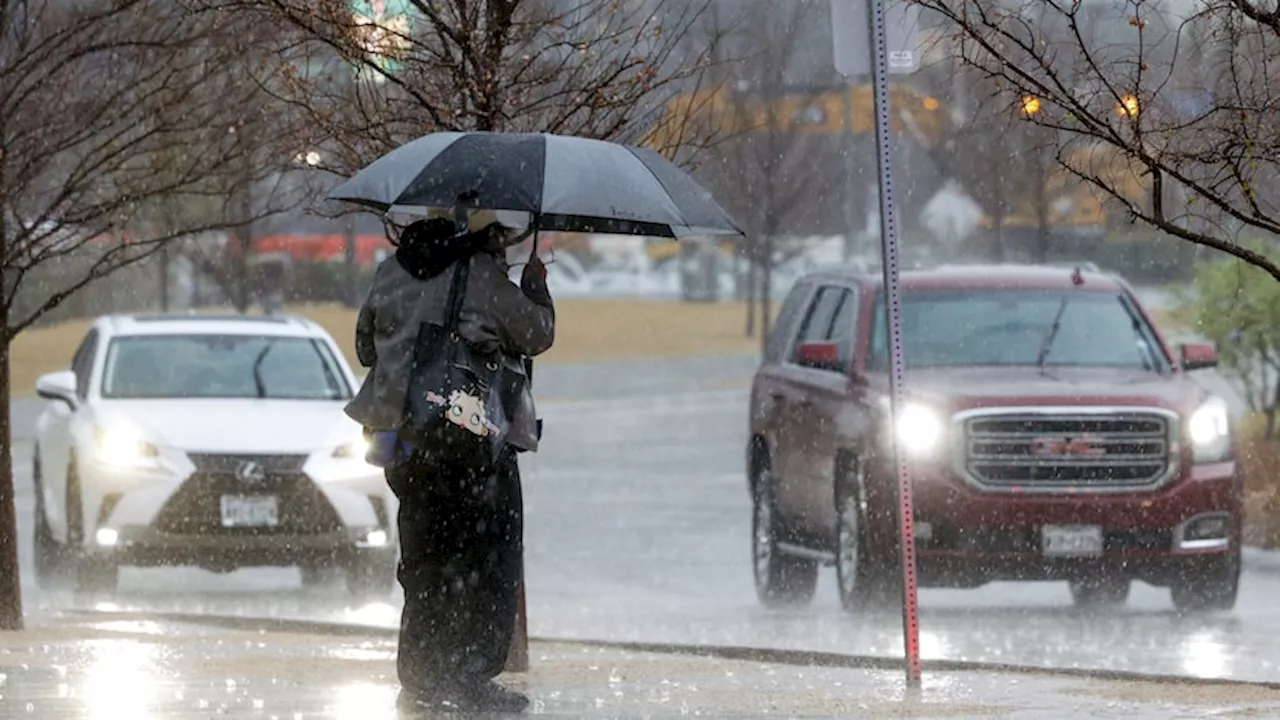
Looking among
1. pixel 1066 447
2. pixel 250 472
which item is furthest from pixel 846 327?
pixel 250 472

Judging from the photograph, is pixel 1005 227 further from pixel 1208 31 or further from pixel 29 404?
pixel 1208 31

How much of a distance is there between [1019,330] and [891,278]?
6.39m

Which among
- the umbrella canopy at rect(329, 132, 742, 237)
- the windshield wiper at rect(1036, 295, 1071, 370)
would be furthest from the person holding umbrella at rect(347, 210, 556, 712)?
the windshield wiper at rect(1036, 295, 1071, 370)

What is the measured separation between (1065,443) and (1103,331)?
A: 1366mm

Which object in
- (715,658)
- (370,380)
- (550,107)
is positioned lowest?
(715,658)

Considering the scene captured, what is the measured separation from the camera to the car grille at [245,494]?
15.7 m

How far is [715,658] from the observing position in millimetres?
11688

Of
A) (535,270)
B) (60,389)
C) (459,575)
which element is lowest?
(459,575)

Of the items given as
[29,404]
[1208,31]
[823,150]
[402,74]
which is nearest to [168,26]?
[402,74]

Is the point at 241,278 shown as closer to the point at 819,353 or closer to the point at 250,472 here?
the point at 250,472

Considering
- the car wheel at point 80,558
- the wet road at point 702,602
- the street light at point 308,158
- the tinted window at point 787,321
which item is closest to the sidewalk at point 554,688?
the street light at point 308,158

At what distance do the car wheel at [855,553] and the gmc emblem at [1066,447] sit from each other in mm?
888

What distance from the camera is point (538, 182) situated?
909 centimetres

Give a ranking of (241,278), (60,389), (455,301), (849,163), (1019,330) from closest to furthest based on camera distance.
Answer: (455,301) < (1019,330) < (60,389) < (241,278) < (849,163)
